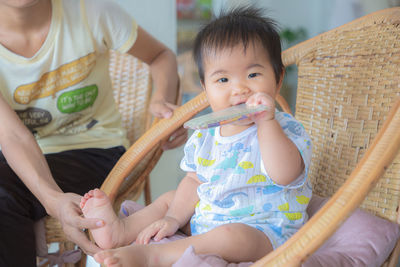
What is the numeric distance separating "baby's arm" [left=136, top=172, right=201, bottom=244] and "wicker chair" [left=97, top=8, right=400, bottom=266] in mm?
194

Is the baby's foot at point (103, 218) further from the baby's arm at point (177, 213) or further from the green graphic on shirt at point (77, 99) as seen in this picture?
the green graphic on shirt at point (77, 99)

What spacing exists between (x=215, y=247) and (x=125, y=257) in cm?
16

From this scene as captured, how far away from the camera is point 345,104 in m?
1.10

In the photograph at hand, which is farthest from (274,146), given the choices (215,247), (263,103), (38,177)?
(38,177)

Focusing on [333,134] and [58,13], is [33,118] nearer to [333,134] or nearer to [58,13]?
[58,13]

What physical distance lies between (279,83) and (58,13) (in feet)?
2.24

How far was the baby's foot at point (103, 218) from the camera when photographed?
911mm

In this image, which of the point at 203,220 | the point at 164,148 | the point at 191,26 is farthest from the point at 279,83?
the point at 191,26

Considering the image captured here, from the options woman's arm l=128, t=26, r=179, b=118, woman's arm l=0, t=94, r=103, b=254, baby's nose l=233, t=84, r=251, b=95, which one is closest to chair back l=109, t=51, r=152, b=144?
woman's arm l=128, t=26, r=179, b=118

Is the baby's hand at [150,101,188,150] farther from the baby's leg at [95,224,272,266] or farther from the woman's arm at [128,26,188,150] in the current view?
the baby's leg at [95,224,272,266]

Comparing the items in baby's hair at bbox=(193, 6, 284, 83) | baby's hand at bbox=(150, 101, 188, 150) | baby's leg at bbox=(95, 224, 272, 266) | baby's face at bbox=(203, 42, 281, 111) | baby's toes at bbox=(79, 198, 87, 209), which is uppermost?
baby's hair at bbox=(193, 6, 284, 83)

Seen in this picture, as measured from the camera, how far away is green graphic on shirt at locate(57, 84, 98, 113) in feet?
4.12

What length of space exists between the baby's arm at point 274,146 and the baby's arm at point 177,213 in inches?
9.9

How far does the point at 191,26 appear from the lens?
11.9 feet
